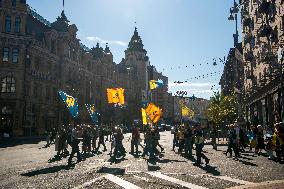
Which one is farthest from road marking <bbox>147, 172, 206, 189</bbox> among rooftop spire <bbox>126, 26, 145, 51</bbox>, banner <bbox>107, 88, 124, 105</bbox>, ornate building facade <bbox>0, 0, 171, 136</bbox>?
rooftop spire <bbox>126, 26, 145, 51</bbox>

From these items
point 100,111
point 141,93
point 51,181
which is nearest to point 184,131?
point 51,181

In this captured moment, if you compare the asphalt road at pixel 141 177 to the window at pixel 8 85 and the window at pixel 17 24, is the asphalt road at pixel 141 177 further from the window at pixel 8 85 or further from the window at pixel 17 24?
the window at pixel 17 24

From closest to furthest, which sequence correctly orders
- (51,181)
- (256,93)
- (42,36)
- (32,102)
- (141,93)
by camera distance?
1. (51,181)
2. (256,93)
3. (32,102)
4. (42,36)
5. (141,93)

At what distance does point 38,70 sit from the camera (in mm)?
43094

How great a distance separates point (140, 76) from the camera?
3878 inches

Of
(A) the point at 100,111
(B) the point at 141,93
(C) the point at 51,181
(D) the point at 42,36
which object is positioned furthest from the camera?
(B) the point at 141,93

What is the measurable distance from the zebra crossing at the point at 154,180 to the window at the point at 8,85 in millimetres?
31494

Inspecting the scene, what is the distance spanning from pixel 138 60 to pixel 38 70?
58934 millimetres

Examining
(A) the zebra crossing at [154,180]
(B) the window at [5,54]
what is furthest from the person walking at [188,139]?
(B) the window at [5,54]

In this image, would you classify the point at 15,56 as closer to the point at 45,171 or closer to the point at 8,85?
the point at 8,85

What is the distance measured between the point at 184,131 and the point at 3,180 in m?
11.1

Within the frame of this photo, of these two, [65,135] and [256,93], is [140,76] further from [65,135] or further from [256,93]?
[65,135]

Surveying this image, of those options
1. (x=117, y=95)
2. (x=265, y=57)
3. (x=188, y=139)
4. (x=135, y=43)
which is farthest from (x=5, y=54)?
(x=135, y=43)

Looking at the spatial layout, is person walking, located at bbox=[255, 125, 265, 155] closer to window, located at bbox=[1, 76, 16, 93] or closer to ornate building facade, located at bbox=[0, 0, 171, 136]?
ornate building facade, located at bbox=[0, 0, 171, 136]
